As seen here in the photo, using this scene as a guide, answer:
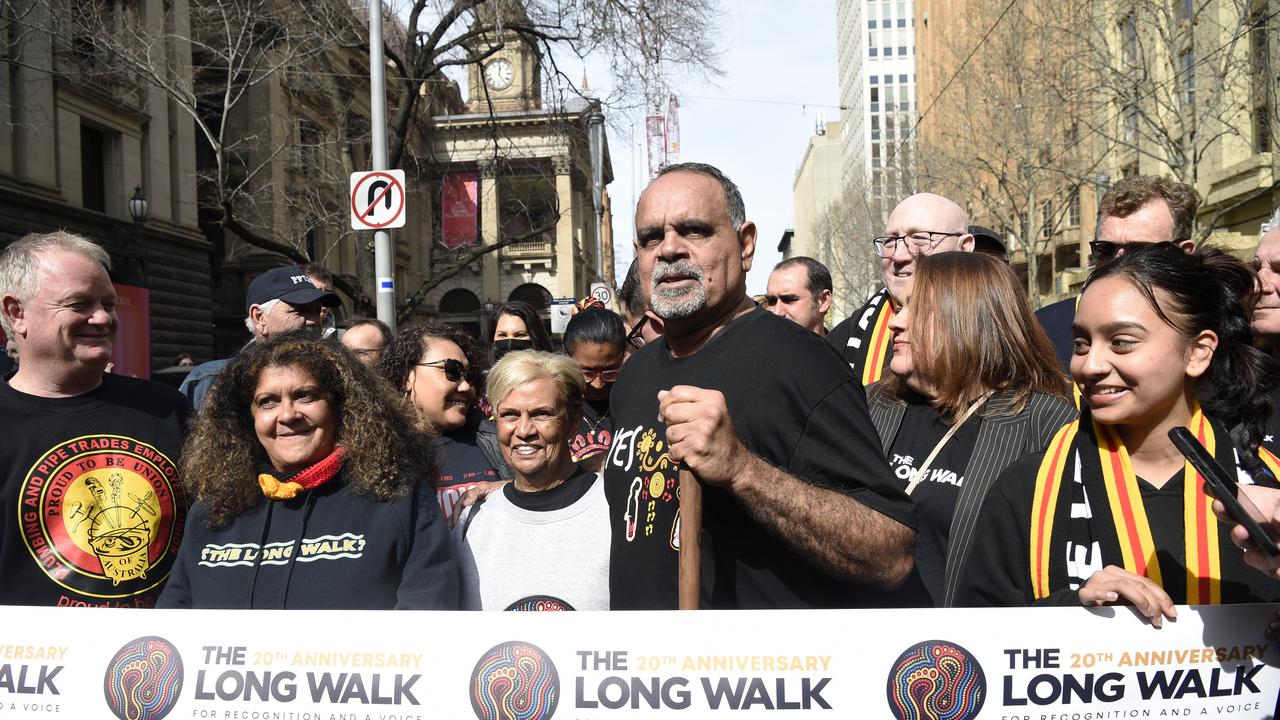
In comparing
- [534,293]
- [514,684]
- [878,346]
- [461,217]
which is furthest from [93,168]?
[534,293]

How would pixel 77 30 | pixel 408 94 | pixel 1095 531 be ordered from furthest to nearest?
pixel 408 94 → pixel 77 30 → pixel 1095 531

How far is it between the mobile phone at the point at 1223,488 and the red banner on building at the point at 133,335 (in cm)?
1743

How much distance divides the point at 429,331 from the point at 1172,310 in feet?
9.89

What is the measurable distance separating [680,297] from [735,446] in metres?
0.53

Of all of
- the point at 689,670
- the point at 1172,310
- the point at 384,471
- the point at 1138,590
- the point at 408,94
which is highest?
the point at 408,94

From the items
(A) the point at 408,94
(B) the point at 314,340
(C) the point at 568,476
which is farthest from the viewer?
(A) the point at 408,94

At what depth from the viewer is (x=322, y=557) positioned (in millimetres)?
2744

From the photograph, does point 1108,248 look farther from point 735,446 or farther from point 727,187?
point 735,446

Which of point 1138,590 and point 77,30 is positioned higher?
point 77,30

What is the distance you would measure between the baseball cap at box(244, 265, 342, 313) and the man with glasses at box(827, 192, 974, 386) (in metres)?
2.76

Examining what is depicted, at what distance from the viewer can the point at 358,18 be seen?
53.3 ft

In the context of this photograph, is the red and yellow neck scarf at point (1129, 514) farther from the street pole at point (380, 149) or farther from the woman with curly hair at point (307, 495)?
the street pole at point (380, 149)

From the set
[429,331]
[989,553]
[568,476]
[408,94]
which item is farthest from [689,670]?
[408,94]

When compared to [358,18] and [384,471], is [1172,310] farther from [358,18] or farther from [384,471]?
[358,18]
